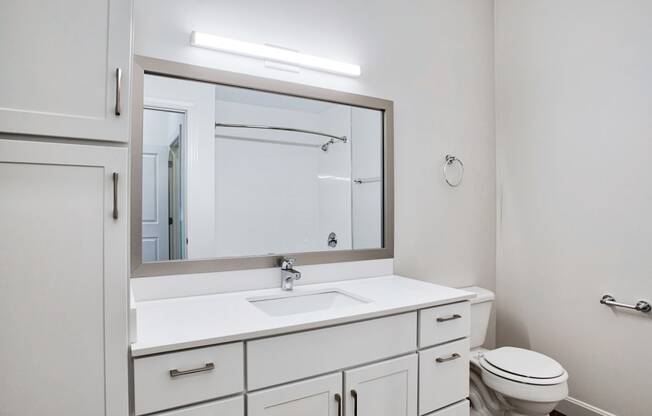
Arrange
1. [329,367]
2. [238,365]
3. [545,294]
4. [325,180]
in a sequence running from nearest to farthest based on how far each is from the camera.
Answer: [238,365] → [329,367] → [325,180] → [545,294]

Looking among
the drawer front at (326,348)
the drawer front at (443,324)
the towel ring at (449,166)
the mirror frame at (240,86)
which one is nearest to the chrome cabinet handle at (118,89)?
the mirror frame at (240,86)

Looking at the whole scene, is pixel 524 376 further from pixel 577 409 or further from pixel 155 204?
pixel 155 204

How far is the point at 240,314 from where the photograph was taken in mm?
1266

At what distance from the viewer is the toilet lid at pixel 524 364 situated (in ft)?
5.58

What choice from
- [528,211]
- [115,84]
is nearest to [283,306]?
[115,84]

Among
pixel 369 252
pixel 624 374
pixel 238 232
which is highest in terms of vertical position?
pixel 238 232

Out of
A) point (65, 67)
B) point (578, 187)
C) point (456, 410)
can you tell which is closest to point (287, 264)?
point (456, 410)

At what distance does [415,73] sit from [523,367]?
163cm

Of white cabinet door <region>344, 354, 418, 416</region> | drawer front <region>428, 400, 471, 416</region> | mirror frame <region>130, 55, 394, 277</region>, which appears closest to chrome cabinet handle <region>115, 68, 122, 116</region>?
mirror frame <region>130, 55, 394, 277</region>

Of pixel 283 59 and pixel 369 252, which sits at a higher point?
pixel 283 59

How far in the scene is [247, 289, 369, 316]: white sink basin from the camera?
5.08 feet

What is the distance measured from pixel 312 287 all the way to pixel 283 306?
193 millimetres

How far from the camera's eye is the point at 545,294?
7.39 ft

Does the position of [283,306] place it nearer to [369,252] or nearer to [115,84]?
[369,252]
